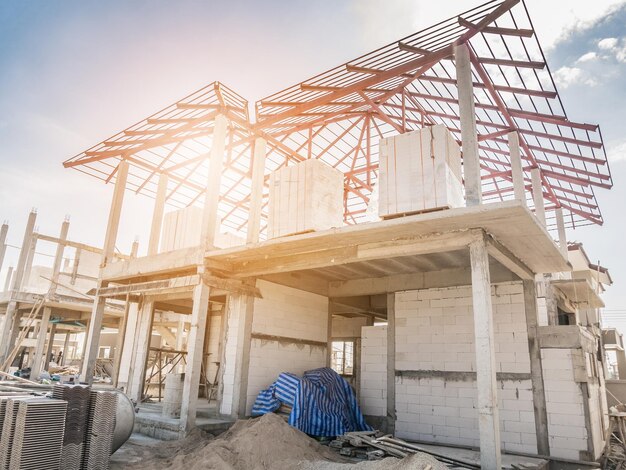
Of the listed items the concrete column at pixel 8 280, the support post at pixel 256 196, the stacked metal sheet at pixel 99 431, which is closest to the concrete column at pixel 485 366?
the support post at pixel 256 196

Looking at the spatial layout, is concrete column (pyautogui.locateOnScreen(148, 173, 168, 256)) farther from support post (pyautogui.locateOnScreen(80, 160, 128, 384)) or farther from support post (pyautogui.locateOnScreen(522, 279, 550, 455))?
support post (pyautogui.locateOnScreen(522, 279, 550, 455))

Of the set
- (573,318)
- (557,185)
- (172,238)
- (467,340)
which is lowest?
(467,340)

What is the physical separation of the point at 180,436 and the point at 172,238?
6442 millimetres

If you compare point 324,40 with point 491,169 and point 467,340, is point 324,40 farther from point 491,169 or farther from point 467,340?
point 467,340

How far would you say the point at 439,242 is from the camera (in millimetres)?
8141

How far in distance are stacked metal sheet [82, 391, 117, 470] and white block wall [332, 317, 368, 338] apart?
43.0ft

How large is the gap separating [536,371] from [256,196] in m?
8.12

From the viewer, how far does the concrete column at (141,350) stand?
551 inches

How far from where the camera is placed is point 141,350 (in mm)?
14328

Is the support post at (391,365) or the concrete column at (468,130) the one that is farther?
the support post at (391,365)

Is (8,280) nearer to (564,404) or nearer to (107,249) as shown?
(107,249)

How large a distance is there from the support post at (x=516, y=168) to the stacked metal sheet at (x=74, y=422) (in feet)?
35.8

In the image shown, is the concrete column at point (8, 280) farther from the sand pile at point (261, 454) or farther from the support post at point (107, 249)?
the sand pile at point (261, 454)

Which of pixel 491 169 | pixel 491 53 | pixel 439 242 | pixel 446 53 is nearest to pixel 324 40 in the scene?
pixel 446 53
